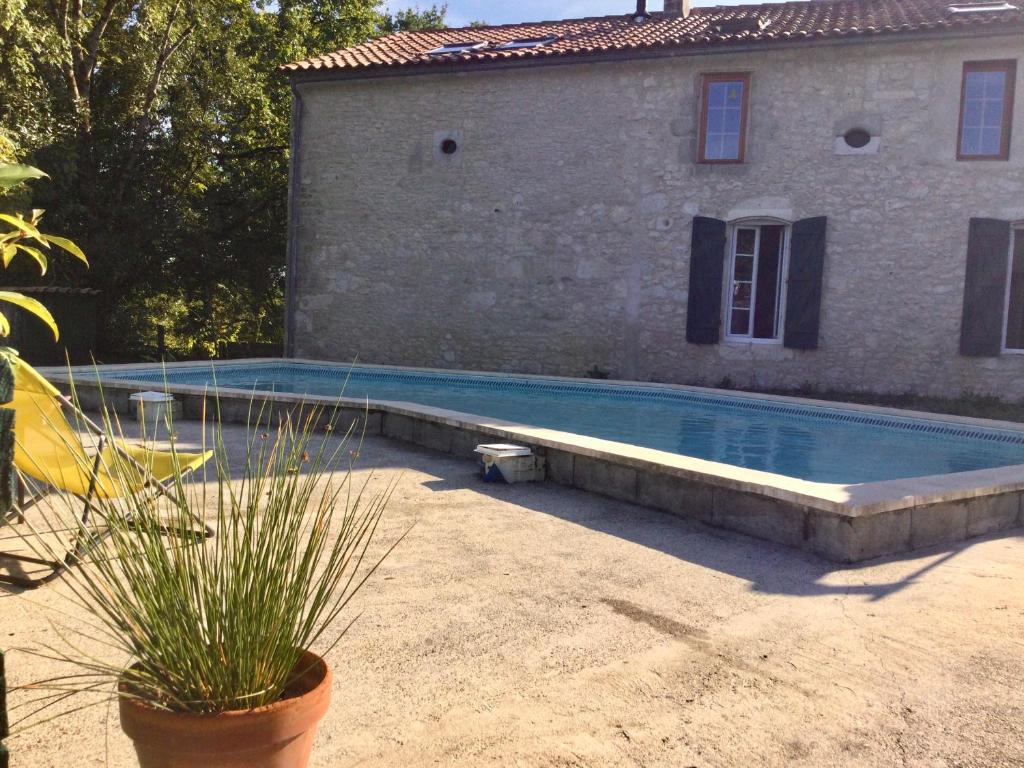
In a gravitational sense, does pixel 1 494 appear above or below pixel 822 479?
above

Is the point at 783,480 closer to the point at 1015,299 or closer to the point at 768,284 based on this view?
the point at 768,284

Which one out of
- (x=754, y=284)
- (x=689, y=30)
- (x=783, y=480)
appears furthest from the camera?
(x=689, y=30)

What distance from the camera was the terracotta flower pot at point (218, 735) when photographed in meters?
1.53

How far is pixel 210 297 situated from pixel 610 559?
13.5 meters

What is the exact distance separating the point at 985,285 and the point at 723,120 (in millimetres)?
3794

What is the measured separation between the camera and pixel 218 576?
1.67 meters

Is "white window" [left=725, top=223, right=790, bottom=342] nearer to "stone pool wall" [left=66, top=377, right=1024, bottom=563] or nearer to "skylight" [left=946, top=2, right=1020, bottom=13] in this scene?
"skylight" [left=946, top=2, right=1020, bottom=13]

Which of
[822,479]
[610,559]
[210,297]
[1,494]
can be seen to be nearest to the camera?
[1,494]

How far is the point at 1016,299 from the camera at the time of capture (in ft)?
35.5

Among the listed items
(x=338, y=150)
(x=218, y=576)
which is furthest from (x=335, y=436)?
(x=338, y=150)

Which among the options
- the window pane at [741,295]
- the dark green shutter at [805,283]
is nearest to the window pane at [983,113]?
the dark green shutter at [805,283]

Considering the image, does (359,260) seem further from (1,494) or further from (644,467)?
(1,494)

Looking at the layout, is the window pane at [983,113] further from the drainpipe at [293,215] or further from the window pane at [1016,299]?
the drainpipe at [293,215]

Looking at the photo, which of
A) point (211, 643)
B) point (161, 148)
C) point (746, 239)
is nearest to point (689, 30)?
point (746, 239)
